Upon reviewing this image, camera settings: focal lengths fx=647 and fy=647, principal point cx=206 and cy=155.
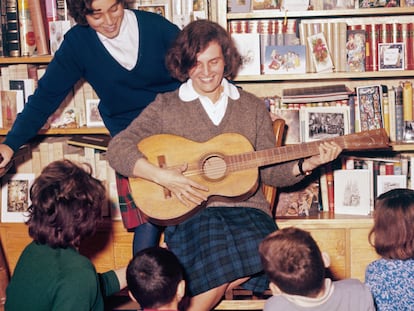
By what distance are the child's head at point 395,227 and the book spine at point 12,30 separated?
1.93 m

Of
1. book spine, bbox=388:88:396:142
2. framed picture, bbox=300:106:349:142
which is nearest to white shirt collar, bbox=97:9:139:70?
framed picture, bbox=300:106:349:142

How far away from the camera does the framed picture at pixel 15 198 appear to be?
3268mm

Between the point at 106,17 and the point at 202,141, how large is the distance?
2.04 ft

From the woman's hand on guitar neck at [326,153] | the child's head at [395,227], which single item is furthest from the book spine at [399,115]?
the child's head at [395,227]

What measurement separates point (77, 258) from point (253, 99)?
108cm

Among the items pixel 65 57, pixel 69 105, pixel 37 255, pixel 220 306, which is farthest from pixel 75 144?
pixel 37 255

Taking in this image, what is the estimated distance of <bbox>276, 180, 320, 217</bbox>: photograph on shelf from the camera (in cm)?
319

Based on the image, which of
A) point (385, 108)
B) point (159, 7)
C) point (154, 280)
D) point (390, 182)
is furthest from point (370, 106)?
point (154, 280)

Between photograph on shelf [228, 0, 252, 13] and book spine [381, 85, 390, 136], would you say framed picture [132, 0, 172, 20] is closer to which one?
photograph on shelf [228, 0, 252, 13]

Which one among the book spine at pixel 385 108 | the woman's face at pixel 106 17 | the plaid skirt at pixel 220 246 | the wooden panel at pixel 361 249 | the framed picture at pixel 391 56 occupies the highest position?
the woman's face at pixel 106 17

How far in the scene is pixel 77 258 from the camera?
1.97m

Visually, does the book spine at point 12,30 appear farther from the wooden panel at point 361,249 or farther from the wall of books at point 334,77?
the wooden panel at point 361,249

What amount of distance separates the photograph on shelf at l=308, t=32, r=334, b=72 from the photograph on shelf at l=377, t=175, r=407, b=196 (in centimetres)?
59

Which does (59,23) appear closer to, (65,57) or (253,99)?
(65,57)
